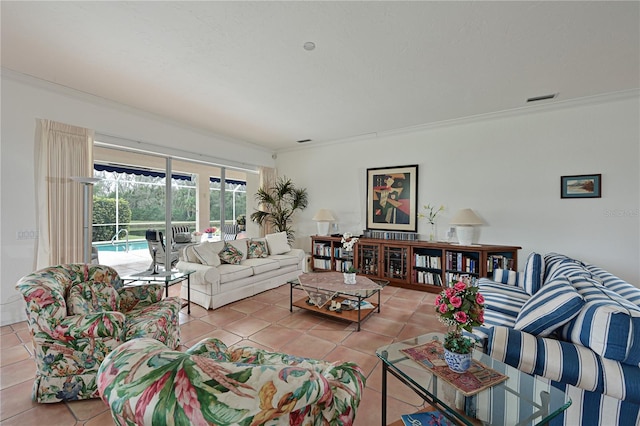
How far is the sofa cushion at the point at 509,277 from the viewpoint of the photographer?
3.14 meters

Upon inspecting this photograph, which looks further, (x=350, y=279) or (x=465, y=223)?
(x=465, y=223)

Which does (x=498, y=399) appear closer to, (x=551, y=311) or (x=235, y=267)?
(x=551, y=311)

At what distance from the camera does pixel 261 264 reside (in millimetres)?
4145

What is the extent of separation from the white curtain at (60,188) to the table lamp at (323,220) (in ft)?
11.8

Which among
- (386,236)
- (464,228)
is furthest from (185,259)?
(464,228)

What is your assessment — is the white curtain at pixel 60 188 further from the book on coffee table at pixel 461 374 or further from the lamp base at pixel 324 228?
the book on coffee table at pixel 461 374

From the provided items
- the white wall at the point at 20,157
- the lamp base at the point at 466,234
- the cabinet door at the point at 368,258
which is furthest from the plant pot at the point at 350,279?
the white wall at the point at 20,157

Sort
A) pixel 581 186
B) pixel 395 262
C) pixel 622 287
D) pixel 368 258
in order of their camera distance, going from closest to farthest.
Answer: pixel 622 287 → pixel 581 186 → pixel 395 262 → pixel 368 258

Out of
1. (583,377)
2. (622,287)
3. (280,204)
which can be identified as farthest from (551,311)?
(280,204)

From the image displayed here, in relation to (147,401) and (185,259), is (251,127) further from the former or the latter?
(147,401)

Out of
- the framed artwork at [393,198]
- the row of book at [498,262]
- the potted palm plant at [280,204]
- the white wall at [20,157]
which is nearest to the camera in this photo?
the white wall at [20,157]

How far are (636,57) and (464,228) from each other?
8.16 ft

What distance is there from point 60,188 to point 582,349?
5119 millimetres

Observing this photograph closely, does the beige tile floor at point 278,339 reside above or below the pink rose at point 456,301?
below
